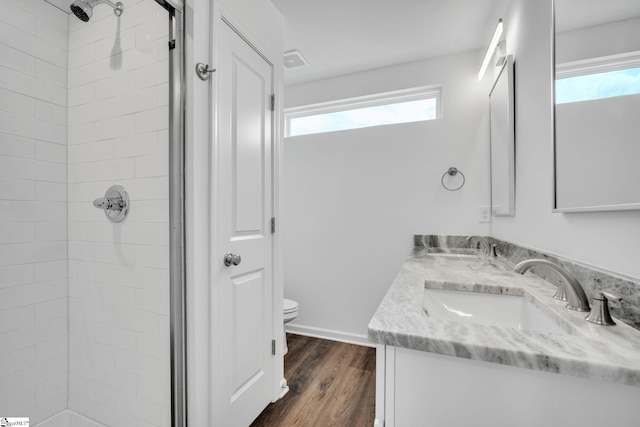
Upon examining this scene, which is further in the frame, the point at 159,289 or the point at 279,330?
the point at 279,330

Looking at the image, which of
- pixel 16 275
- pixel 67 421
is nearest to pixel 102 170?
pixel 16 275

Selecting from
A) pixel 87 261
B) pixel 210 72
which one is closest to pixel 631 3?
pixel 210 72

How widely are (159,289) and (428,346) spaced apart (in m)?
1.09

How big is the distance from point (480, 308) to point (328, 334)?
1.73 meters

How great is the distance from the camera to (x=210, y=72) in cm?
120

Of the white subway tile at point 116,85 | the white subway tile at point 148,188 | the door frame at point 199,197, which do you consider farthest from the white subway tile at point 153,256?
the white subway tile at point 116,85

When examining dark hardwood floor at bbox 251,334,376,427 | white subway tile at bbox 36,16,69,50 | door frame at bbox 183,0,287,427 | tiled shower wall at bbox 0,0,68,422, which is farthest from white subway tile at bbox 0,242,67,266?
dark hardwood floor at bbox 251,334,376,427

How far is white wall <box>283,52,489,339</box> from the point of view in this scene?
226 centimetres

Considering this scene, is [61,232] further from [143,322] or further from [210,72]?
[210,72]

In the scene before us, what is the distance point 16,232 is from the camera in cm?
139

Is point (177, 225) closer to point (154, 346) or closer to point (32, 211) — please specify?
point (154, 346)

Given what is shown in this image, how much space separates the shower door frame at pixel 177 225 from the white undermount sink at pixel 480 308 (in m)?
0.96

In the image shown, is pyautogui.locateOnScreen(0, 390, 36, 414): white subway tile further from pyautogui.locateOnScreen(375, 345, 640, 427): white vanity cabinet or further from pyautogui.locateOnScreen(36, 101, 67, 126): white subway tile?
pyautogui.locateOnScreen(375, 345, 640, 427): white vanity cabinet

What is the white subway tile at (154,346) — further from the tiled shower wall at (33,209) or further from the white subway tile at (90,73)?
the white subway tile at (90,73)
